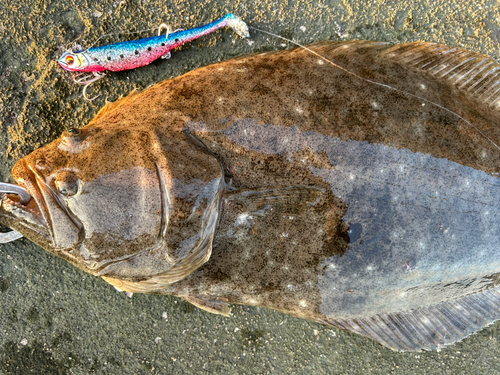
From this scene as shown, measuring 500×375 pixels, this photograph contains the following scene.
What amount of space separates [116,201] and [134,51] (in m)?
1.45

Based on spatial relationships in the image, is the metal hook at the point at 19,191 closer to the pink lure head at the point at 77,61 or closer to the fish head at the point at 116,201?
the fish head at the point at 116,201

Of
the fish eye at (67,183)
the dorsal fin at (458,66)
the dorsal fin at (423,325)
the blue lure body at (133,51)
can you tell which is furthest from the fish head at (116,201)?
the dorsal fin at (458,66)

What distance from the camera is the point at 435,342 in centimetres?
248

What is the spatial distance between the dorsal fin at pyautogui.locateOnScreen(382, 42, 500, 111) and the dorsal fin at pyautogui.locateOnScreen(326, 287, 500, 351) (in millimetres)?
1399

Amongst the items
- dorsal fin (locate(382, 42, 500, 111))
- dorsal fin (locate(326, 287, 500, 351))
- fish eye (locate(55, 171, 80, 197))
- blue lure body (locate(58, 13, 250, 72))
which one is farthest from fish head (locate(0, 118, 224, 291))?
dorsal fin (locate(382, 42, 500, 111))

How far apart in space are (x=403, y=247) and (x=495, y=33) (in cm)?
205

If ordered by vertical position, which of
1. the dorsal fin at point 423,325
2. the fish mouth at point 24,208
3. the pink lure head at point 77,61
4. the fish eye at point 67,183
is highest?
the pink lure head at point 77,61

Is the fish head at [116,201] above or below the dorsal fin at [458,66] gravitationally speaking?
below

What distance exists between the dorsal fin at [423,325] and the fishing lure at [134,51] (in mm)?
2376

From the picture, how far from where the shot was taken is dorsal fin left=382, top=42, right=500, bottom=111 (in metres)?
2.48

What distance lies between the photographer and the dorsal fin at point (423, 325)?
247cm

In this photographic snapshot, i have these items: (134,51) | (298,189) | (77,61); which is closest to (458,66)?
(298,189)

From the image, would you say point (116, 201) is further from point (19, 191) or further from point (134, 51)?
point (134, 51)

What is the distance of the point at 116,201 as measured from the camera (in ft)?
6.49
